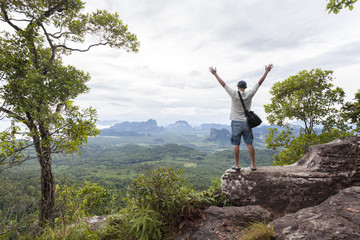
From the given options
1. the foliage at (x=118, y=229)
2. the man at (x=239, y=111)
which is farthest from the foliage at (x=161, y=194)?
the man at (x=239, y=111)

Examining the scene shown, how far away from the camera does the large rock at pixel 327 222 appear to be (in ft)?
11.6

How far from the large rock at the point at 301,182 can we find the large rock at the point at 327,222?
168 centimetres

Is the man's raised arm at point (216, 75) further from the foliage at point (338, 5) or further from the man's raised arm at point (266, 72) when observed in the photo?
the foliage at point (338, 5)

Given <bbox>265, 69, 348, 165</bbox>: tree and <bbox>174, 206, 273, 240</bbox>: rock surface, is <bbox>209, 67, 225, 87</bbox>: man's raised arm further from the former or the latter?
<bbox>265, 69, 348, 165</bbox>: tree

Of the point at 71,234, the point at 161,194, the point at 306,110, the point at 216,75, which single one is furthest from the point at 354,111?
the point at 71,234

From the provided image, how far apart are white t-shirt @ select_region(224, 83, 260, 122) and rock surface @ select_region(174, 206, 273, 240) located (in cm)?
349

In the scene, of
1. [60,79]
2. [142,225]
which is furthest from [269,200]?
[60,79]

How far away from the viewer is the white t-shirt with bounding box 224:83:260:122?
6672 mm

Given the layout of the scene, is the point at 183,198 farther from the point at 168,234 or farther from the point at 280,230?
the point at 280,230

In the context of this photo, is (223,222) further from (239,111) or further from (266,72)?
(266,72)

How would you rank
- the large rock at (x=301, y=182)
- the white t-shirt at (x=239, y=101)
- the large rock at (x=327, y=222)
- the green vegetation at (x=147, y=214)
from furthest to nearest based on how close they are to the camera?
1. the white t-shirt at (x=239, y=101)
2. the large rock at (x=301, y=182)
3. the green vegetation at (x=147, y=214)
4. the large rock at (x=327, y=222)

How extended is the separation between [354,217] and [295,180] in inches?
111

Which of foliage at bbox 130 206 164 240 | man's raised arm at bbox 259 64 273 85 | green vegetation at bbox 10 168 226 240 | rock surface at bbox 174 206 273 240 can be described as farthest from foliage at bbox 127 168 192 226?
man's raised arm at bbox 259 64 273 85

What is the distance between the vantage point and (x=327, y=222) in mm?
3832
